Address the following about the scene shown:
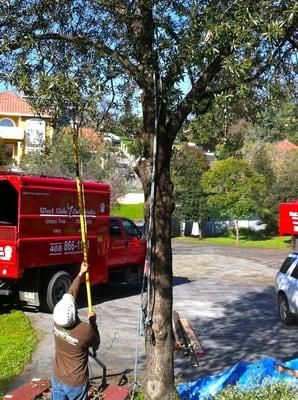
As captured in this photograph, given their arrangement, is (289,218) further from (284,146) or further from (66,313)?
(284,146)

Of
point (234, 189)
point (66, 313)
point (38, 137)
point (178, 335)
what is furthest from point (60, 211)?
point (234, 189)

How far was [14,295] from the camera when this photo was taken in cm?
1438

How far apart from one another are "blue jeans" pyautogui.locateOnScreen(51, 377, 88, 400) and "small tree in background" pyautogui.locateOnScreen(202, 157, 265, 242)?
34684 millimetres

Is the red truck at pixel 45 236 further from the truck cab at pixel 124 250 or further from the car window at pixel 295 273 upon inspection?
the car window at pixel 295 273

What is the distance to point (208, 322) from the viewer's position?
13953mm

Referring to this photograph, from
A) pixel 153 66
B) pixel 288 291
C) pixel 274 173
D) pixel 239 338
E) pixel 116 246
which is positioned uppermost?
pixel 274 173

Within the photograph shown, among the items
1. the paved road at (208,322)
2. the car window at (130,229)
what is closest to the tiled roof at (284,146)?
the paved road at (208,322)

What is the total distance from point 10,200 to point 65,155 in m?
14.1

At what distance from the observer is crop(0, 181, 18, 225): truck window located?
14.2m

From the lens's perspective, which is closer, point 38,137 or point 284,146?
point 38,137

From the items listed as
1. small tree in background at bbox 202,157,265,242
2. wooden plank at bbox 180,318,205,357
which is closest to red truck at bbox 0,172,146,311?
wooden plank at bbox 180,318,205,357

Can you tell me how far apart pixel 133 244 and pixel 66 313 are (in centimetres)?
1197

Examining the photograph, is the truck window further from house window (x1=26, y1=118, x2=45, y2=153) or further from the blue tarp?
the blue tarp

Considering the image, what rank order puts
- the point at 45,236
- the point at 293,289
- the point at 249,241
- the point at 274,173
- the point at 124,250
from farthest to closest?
the point at 274,173, the point at 249,241, the point at 124,250, the point at 45,236, the point at 293,289
